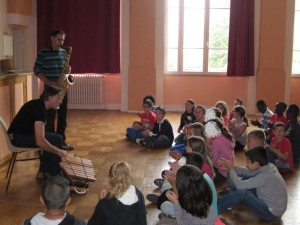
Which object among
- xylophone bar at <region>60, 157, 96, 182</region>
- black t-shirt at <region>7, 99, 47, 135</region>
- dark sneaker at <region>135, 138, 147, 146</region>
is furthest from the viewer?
dark sneaker at <region>135, 138, 147, 146</region>

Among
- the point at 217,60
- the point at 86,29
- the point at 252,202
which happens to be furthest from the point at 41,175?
the point at 217,60

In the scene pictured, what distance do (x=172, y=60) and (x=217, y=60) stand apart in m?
0.99

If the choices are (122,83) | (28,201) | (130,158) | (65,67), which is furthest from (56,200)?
(122,83)

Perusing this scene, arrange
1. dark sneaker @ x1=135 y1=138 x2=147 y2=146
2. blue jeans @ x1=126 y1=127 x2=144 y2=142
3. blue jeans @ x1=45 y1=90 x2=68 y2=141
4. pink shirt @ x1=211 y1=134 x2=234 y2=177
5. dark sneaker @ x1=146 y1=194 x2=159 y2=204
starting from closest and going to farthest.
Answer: dark sneaker @ x1=146 y1=194 x2=159 y2=204 < pink shirt @ x1=211 y1=134 x2=234 y2=177 < blue jeans @ x1=45 y1=90 x2=68 y2=141 < dark sneaker @ x1=135 y1=138 x2=147 y2=146 < blue jeans @ x1=126 y1=127 x2=144 y2=142

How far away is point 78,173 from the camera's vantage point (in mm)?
4367

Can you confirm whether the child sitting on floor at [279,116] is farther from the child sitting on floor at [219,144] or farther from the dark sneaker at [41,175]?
the dark sneaker at [41,175]

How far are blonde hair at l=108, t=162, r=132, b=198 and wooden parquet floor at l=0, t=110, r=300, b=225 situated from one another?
1042 mm

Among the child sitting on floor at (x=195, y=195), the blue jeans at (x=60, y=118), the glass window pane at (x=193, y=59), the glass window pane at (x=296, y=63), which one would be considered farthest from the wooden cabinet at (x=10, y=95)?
the glass window pane at (x=296, y=63)

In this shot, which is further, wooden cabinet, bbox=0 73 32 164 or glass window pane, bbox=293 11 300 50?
glass window pane, bbox=293 11 300 50

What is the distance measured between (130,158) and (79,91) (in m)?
4.57

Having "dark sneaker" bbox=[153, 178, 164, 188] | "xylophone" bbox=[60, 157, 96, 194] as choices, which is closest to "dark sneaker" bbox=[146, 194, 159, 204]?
"dark sneaker" bbox=[153, 178, 164, 188]

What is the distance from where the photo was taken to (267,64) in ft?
31.3

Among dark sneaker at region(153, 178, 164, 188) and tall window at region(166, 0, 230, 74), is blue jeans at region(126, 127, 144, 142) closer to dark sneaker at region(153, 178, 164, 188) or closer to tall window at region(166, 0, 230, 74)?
dark sneaker at region(153, 178, 164, 188)

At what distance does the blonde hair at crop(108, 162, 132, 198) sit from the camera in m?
2.73
